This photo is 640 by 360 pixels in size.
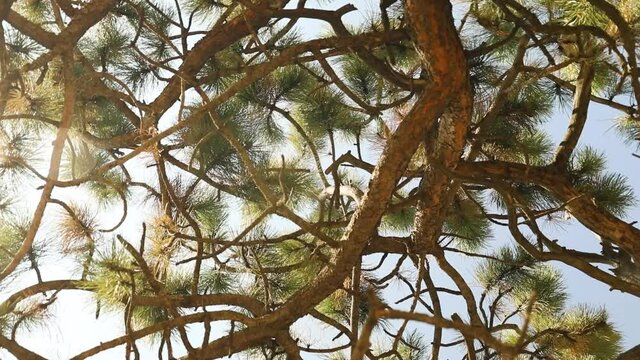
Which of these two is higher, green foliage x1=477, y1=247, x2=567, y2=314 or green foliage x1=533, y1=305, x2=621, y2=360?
green foliage x1=477, y1=247, x2=567, y2=314

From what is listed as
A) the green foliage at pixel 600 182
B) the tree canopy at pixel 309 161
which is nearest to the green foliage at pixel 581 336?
the tree canopy at pixel 309 161

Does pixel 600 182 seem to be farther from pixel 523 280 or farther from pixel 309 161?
pixel 309 161

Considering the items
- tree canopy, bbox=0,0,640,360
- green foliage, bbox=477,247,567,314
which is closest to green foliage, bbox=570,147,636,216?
tree canopy, bbox=0,0,640,360

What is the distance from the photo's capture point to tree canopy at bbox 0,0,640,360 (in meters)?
1.00

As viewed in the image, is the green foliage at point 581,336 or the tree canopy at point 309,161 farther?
the green foliage at point 581,336

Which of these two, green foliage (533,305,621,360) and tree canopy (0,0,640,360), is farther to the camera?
green foliage (533,305,621,360)

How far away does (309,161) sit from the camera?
190 cm

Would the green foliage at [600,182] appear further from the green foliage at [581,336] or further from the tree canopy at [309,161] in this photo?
the green foliage at [581,336]

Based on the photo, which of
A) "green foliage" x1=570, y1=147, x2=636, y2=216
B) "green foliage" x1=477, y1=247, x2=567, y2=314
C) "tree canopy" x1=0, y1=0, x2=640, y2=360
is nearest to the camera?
"tree canopy" x1=0, y1=0, x2=640, y2=360

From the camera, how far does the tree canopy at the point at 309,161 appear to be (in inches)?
39.4

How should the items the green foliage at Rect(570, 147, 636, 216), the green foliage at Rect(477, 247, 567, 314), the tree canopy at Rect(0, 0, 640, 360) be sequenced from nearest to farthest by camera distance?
the tree canopy at Rect(0, 0, 640, 360)
the green foliage at Rect(570, 147, 636, 216)
the green foliage at Rect(477, 247, 567, 314)

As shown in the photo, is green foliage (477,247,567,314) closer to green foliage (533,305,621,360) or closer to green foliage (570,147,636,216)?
green foliage (533,305,621,360)

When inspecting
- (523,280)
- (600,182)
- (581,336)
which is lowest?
(581,336)

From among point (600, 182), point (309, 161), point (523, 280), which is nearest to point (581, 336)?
point (523, 280)
